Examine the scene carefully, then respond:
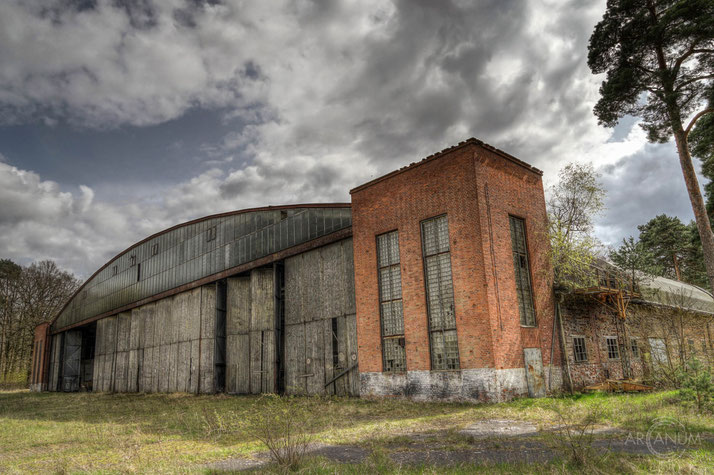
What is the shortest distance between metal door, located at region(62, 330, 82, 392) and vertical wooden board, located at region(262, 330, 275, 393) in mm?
28832

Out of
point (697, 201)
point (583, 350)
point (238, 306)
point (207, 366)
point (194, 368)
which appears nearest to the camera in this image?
point (697, 201)

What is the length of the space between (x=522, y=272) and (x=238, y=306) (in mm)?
14161

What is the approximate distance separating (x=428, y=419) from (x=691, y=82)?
1397 centimetres

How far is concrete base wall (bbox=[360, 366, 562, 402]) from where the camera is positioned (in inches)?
504

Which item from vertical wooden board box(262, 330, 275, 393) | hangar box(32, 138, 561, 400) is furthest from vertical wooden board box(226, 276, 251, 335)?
vertical wooden board box(262, 330, 275, 393)

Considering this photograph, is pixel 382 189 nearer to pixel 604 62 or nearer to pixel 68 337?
pixel 604 62

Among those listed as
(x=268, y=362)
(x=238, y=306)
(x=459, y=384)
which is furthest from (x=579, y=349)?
(x=238, y=306)

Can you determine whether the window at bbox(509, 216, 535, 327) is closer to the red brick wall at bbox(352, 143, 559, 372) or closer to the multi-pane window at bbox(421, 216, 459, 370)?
the red brick wall at bbox(352, 143, 559, 372)

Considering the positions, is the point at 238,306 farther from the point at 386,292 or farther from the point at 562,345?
the point at 562,345

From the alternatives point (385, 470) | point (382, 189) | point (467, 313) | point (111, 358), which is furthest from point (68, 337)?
A: point (385, 470)

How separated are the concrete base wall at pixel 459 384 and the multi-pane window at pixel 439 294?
0.45 meters

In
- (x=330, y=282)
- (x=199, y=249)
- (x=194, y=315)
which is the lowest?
(x=194, y=315)

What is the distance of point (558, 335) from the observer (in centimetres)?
1541

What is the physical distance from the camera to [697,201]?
1509 centimetres
